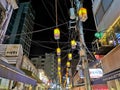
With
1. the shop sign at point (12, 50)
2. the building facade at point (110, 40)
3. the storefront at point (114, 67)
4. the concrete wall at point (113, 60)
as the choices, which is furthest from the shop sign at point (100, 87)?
the shop sign at point (12, 50)

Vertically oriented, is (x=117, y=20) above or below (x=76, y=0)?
below

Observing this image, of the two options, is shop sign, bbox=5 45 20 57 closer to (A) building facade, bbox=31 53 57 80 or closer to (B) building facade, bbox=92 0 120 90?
(B) building facade, bbox=92 0 120 90

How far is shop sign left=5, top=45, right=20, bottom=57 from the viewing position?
1529 cm

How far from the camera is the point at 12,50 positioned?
15.5 m

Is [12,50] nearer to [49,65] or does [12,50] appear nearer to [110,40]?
[110,40]

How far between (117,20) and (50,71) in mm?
79548

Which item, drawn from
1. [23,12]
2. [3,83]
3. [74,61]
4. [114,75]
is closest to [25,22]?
[23,12]

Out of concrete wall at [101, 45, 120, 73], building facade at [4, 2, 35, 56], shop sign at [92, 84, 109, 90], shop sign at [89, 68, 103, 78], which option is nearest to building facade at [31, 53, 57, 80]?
building facade at [4, 2, 35, 56]

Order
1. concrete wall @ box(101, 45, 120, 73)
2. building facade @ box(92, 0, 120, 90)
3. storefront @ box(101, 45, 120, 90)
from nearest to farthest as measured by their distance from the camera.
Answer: storefront @ box(101, 45, 120, 90)
concrete wall @ box(101, 45, 120, 73)
building facade @ box(92, 0, 120, 90)

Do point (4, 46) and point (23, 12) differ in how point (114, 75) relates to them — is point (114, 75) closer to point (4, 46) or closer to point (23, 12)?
point (4, 46)

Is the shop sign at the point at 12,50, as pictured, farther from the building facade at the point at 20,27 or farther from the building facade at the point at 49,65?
the building facade at the point at 49,65

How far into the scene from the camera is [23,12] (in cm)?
6994

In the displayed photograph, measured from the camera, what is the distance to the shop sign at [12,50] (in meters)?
15.3

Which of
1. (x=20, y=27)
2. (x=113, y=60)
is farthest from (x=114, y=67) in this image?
(x=20, y=27)
